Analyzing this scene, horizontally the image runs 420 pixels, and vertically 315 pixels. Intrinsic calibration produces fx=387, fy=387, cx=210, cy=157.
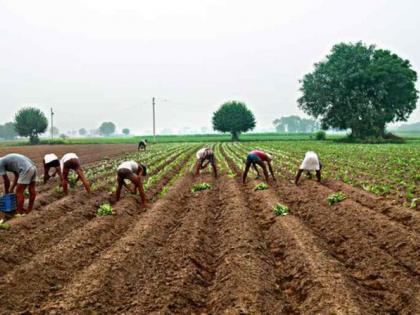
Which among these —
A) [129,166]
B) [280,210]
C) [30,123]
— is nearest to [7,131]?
[30,123]

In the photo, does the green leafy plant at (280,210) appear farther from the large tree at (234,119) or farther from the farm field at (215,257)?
the large tree at (234,119)

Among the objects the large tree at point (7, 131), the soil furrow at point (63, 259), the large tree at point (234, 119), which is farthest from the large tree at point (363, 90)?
the large tree at point (7, 131)

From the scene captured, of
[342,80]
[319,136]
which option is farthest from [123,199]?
[319,136]

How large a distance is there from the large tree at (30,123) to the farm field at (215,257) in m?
79.9

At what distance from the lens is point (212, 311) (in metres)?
5.23

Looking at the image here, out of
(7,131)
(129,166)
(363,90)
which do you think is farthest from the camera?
(7,131)

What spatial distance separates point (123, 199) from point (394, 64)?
52.3 m

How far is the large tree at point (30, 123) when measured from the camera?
8419 centimetres

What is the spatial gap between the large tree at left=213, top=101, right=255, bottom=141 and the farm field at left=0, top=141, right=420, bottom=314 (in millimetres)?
79702

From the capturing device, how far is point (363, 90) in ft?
180

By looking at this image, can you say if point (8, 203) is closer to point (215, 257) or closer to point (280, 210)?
point (215, 257)

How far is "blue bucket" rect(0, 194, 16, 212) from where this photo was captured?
986cm

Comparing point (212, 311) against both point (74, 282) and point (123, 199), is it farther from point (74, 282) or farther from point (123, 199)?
point (123, 199)

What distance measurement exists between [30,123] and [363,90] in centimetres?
6739
